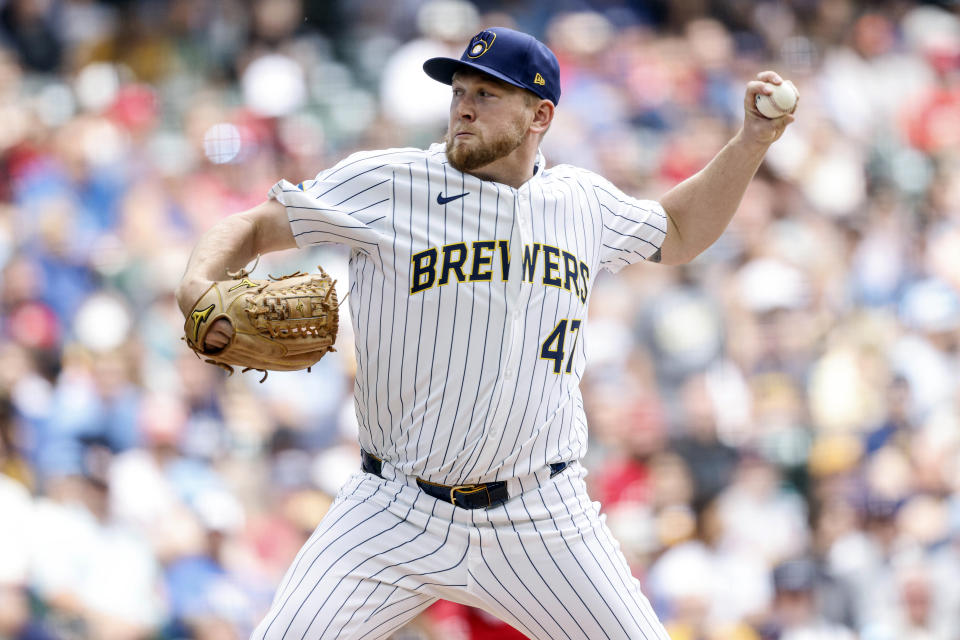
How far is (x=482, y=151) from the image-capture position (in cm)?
266

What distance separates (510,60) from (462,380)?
0.73 meters

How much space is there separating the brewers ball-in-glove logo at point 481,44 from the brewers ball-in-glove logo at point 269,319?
2.02 ft

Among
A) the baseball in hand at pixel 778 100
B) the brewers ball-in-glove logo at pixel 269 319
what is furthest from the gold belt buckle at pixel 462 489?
the baseball in hand at pixel 778 100

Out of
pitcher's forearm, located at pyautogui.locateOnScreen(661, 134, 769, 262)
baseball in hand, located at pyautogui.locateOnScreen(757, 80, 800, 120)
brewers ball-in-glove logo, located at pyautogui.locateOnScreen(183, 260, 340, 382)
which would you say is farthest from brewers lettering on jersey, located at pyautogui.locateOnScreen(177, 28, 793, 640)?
baseball in hand, located at pyautogui.locateOnScreen(757, 80, 800, 120)

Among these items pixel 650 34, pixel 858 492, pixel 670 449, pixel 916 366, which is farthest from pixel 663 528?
pixel 650 34

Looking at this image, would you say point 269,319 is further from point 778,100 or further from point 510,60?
point 778,100

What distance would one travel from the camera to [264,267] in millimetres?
6105

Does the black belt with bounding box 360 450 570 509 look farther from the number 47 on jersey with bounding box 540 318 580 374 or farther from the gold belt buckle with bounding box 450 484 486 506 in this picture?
the number 47 on jersey with bounding box 540 318 580 374

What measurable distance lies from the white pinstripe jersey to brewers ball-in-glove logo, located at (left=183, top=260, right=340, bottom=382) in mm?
126

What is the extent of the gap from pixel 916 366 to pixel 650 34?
3035 millimetres

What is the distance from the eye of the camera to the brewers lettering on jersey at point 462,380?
257cm

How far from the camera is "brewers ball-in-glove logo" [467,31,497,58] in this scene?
2.68 metres

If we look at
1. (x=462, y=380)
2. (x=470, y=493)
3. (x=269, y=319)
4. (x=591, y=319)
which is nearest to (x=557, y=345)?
(x=462, y=380)

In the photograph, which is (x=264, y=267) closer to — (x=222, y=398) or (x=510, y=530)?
(x=222, y=398)
